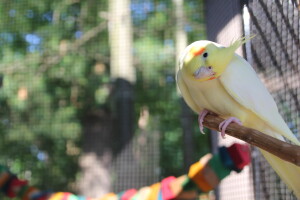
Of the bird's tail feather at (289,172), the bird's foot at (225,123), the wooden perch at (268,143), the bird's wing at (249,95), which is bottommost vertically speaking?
the bird's tail feather at (289,172)

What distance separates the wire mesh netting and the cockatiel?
0.57ft

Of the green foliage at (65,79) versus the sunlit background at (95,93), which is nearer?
the sunlit background at (95,93)

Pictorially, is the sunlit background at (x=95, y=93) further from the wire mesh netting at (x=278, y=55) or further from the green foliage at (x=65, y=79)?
the wire mesh netting at (x=278, y=55)

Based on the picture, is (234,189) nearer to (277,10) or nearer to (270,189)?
(270,189)

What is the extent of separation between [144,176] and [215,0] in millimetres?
876

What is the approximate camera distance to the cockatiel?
0.55 metres

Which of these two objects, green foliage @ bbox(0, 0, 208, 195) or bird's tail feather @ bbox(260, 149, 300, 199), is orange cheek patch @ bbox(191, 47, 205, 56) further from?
green foliage @ bbox(0, 0, 208, 195)

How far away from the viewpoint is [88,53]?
209 centimetres

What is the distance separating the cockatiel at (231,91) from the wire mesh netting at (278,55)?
17 cm

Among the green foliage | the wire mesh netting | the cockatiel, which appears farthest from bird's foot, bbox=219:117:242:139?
the green foliage

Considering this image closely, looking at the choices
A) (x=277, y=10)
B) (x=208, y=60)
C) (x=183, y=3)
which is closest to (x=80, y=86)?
(x=183, y=3)

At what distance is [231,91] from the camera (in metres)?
0.59

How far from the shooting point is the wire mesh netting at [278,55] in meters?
0.73

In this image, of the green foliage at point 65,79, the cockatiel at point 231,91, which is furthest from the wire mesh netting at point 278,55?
the green foliage at point 65,79
